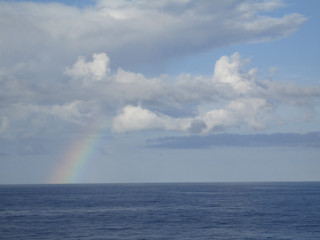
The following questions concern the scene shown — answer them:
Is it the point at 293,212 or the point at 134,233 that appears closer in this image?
the point at 134,233

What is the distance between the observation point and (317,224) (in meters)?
90.1

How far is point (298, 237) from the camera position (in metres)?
74.2

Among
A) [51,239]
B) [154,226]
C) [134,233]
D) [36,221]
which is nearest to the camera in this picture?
[51,239]

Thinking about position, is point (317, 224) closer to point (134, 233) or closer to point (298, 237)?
point (298, 237)

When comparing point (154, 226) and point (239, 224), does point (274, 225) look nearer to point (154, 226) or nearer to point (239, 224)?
point (239, 224)

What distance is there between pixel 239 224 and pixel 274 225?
7405 millimetres

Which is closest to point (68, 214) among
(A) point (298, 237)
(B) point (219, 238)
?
(B) point (219, 238)

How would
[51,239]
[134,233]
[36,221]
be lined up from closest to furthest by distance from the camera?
[51,239] < [134,233] < [36,221]

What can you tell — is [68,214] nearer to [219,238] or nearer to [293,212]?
[219,238]

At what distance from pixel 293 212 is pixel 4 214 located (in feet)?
258

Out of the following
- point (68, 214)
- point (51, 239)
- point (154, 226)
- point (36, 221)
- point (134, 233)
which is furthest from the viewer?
point (68, 214)

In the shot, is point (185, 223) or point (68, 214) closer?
point (185, 223)

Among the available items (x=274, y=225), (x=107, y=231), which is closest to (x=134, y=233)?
(x=107, y=231)

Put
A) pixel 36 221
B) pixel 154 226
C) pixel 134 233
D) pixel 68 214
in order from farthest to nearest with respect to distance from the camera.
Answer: pixel 68 214 → pixel 36 221 → pixel 154 226 → pixel 134 233
